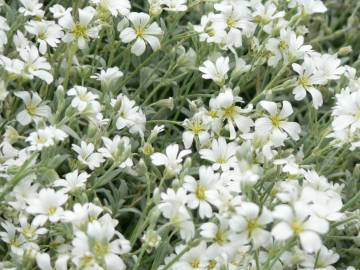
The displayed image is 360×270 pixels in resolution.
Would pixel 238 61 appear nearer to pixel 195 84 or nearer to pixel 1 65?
pixel 195 84

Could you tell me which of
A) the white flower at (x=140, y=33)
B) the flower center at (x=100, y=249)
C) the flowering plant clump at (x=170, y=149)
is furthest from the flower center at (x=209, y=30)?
the flower center at (x=100, y=249)

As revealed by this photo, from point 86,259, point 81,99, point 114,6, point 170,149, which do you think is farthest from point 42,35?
point 86,259

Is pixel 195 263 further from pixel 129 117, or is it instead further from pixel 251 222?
pixel 129 117

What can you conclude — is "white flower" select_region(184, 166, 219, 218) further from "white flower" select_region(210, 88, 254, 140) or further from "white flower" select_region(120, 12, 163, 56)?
"white flower" select_region(120, 12, 163, 56)

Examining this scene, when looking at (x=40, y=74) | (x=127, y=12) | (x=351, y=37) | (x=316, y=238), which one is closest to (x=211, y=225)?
(x=316, y=238)

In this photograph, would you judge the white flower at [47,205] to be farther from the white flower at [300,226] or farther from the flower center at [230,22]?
the flower center at [230,22]

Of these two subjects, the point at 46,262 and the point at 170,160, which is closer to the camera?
the point at 46,262

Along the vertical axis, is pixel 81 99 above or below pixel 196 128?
above

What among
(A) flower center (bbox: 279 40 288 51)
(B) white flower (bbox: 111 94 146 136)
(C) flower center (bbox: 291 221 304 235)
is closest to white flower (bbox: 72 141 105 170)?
(B) white flower (bbox: 111 94 146 136)

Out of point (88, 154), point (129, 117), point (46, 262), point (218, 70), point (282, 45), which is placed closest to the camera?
point (46, 262)
